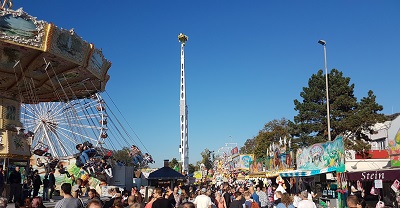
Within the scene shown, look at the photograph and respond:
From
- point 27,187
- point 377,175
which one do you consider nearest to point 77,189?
point 27,187

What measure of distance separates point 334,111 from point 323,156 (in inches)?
859

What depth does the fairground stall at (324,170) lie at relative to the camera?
68.9 feet

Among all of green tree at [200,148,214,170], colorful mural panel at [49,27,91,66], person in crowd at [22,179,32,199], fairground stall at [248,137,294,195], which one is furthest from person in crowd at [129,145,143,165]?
green tree at [200,148,214,170]

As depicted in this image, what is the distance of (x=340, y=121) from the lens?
43531mm

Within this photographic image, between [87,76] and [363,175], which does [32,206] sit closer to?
[363,175]

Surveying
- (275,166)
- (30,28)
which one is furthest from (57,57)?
(275,166)

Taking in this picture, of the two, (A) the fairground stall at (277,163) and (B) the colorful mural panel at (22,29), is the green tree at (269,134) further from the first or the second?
(B) the colorful mural panel at (22,29)

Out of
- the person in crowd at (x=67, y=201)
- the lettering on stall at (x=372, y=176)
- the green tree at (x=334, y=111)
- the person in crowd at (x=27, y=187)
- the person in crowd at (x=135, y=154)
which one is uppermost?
the green tree at (x=334, y=111)

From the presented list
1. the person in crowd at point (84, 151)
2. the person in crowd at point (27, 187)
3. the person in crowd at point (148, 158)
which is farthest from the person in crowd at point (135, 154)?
the person in crowd at point (27, 187)

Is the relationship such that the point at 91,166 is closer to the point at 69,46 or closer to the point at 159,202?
the point at 69,46

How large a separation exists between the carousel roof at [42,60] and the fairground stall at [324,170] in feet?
44.8

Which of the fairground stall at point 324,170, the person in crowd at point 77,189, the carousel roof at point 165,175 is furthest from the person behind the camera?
the carousel roof at point 165,175

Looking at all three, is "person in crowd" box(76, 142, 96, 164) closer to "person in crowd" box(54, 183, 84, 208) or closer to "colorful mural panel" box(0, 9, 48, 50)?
"colorful mural panel" box(0, 9, 48, 50)

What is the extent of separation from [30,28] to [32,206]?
14384mm
